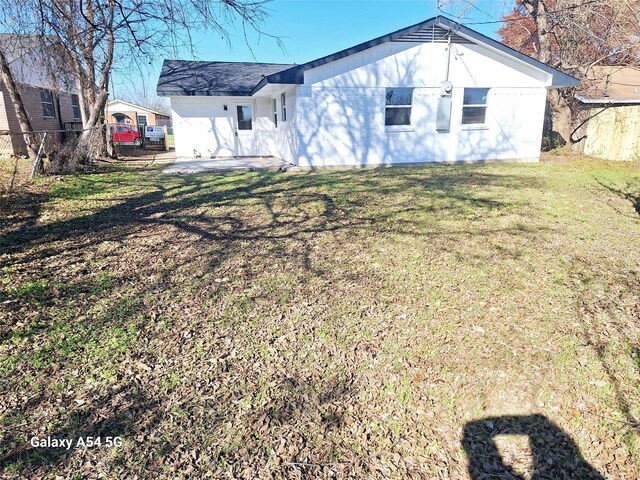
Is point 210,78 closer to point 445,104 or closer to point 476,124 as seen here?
point 445,104

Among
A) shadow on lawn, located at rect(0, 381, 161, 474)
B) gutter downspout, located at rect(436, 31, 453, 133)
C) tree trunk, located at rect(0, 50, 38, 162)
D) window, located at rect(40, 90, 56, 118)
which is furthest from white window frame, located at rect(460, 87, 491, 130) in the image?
window, located at rect(40, 90, 56, 118)

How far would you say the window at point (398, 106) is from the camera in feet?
41.1

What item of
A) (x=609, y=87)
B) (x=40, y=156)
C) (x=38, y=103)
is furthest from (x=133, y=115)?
(x=609, y=87)

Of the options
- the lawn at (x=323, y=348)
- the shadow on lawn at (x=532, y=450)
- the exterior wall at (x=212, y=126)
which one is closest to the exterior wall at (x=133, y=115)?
the exterior wall at (x=212, y=126)

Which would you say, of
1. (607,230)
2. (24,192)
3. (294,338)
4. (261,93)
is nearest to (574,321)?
(294,338)

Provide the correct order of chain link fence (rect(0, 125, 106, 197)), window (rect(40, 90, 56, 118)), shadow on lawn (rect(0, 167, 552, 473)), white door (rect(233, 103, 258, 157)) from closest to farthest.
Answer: shadow on lawn (rect(0, 167, 552, 473))
chain link fence (rect(0, 125, 106, 197))
white door (rect(233, 103, 258, 157))
window (rect(40, 90, 56, 118))

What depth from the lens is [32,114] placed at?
15.8 metres

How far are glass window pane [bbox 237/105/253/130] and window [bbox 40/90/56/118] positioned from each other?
8.22 meters

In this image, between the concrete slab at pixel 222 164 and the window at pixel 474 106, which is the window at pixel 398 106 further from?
the concrete slab at pixel 222 164

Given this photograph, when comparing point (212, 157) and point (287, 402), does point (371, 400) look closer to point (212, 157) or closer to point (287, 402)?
point (287, 402)

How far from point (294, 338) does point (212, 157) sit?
1391 centimetres

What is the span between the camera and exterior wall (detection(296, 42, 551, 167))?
1206 cm

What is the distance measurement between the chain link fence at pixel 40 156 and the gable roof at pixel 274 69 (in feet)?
10.6

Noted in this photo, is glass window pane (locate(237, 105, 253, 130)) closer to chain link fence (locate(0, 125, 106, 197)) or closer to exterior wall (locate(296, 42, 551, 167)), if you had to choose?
exterior wall (locate(296, 42, 551, 167))
